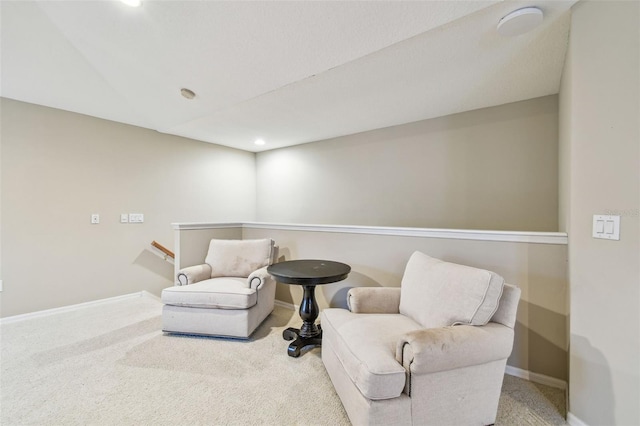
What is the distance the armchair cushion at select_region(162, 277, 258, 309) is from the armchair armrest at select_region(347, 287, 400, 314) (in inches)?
39.5

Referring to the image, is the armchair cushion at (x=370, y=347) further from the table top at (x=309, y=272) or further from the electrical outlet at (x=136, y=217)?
the electrical outlet at (x=136, y=217)

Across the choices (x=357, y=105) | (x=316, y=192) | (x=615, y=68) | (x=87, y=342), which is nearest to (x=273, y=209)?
(x=316, y=192)

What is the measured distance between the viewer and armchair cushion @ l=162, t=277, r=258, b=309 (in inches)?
95.3

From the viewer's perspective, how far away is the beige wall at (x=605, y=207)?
126 centimetres

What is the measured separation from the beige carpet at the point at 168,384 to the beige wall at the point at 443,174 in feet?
5.21

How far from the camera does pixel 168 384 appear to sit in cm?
183

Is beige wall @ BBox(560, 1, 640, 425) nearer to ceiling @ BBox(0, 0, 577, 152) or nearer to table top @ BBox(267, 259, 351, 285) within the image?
ceiling @ BBox(0, 0, 577, 152)

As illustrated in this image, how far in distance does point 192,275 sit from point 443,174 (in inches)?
118

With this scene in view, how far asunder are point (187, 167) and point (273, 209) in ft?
5.00

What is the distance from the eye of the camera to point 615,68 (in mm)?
1325

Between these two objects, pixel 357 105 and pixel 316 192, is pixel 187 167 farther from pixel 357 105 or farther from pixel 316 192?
pixel 357 105

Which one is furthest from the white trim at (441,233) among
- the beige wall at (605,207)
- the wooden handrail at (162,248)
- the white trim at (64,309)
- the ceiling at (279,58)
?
the white trim at (64,309)

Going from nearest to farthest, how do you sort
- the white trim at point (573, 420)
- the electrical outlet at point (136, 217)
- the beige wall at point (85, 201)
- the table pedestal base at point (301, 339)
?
the white trim at point (573, 420) < the table pedestal base at point (301, 339) < the beige wall at point (85, 201) < the electrical outlet at point (136, 217)

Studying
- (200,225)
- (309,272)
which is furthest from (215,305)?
(200,225)
